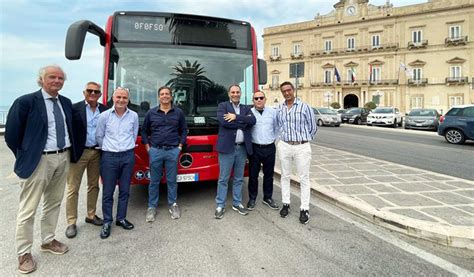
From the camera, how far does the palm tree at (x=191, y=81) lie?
4613 millimetres

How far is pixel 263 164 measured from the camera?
15.4 feet

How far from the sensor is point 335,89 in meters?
49.0

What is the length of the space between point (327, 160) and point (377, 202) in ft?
12.3

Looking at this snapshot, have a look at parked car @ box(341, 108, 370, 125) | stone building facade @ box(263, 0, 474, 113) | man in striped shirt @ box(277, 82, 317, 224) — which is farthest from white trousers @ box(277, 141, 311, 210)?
stone building facade @ box(263, 0, 474, 113)

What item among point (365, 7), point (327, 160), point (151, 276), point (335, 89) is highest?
point (365, 7)

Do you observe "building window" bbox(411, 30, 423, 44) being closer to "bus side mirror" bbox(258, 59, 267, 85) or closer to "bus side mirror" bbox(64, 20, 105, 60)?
"bus side mirror" bbox(258, 59, 267, 85)

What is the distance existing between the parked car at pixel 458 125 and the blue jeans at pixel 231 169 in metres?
12.0

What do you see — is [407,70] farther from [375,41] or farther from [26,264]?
[26,264]

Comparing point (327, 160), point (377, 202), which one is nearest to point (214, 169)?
point (377, 202)

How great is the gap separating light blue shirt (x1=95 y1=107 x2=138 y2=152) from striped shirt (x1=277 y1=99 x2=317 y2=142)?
221cm

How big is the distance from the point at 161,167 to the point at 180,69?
160cm

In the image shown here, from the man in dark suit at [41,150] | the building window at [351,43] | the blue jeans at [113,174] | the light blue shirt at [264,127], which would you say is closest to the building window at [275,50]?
the building window at [351,43]

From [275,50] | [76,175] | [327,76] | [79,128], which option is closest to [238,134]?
[79,128]

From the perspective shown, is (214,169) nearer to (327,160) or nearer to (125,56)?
(125,56)
